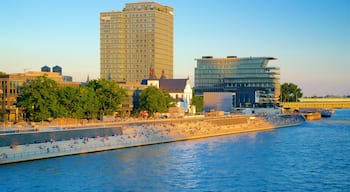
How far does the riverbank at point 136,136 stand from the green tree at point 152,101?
50.8ft

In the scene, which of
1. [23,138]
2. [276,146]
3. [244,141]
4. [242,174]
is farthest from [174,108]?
[242,174]

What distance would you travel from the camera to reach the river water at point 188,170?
168ft

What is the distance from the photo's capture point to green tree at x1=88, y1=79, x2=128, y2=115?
11438 centimetres

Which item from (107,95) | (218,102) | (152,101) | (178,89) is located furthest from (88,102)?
(218,102)

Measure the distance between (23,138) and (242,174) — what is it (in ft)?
97.5

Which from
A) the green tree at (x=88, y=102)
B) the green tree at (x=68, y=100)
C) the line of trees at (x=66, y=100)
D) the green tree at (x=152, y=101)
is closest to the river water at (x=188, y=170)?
the line of trees at (x=66, y=100)

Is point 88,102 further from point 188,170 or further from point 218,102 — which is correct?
point 218,102

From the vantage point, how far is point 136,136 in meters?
87.5

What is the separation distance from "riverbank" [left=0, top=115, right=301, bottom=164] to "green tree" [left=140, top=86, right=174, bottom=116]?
15.5 m

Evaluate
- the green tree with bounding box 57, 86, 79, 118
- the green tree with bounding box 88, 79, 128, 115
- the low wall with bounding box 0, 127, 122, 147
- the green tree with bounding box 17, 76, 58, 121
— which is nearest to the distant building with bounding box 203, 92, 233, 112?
the green tree with bounding box 88, 79, 128, 115

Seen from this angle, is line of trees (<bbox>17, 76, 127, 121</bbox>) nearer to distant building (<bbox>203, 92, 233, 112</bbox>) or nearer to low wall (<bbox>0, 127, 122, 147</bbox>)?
low wall (<bbox>0, 127, 122, 147</bbox>)

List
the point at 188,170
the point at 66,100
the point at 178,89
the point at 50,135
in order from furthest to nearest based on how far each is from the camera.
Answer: the point at 178,89 < the point at 66,100 < the point at 50,135 < the point at 188,170

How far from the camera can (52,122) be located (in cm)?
9250

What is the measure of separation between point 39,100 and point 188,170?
1660 inches
